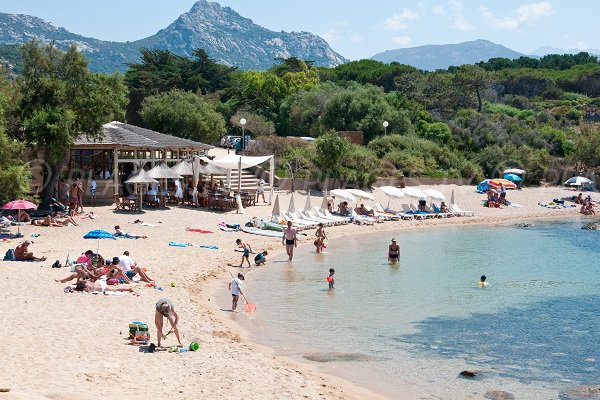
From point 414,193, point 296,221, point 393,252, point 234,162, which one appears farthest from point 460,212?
point 393,252

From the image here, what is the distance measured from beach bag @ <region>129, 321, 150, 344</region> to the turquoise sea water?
9.05 ft

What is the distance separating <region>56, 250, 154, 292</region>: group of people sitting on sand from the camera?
17750 mm

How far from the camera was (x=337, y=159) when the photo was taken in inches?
1575

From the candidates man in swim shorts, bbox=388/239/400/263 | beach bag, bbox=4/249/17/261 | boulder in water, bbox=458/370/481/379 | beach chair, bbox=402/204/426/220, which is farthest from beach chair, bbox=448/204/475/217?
boulder in water, bbox=458/370/481/379

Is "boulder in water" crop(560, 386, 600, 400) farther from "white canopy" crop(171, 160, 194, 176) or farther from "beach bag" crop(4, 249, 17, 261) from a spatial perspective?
"white canopy" crop(171, 160, 194, 176)

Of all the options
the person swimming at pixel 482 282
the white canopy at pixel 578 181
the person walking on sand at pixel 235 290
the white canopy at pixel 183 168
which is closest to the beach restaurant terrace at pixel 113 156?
the white canopy at pixel 183 168

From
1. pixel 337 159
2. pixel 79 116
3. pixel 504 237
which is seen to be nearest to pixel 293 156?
pixel 337 159

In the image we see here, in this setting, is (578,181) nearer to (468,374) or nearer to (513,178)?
(513,178)

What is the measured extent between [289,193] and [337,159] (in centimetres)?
343

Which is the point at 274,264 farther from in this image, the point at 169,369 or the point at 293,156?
the point at 293,156

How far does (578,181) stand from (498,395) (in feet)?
130

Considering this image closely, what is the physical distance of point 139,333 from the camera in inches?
558

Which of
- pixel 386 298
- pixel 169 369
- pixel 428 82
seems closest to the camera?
pixel 169 369

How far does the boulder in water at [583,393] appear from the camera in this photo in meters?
13.3
